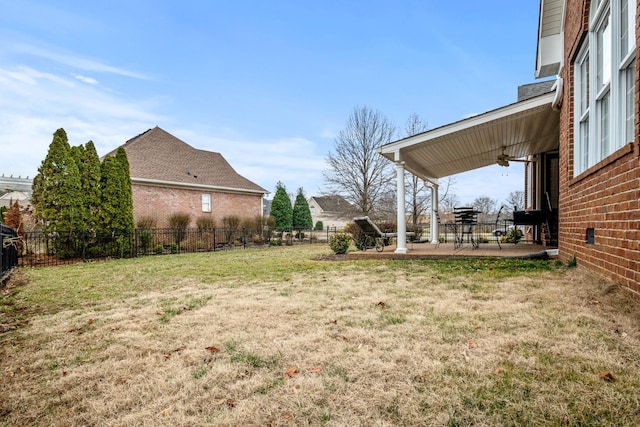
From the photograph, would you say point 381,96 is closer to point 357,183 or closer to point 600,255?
point 357,183

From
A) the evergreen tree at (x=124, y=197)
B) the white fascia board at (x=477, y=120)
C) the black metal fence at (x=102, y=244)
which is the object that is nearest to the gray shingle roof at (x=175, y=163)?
the evergreen tree at (x=124, y=197)

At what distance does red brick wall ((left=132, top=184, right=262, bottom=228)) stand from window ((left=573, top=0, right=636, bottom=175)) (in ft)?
58.0

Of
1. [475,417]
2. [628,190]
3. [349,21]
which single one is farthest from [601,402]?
[349,21]

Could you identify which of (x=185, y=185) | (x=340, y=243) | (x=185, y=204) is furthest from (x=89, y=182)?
(x=340, y=243)

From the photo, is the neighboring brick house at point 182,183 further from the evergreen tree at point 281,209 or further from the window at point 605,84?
the window at point 605,84

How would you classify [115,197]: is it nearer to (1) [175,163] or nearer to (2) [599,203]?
(1) [175,163]

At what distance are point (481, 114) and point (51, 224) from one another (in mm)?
12854

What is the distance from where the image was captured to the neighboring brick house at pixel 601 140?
3.30m

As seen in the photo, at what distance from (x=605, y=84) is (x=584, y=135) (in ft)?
4.39

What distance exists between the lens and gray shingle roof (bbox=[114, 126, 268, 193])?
64.3 ft

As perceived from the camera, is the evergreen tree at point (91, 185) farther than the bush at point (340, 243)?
Yes

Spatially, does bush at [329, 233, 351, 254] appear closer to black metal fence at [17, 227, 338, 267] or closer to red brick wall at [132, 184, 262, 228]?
black metal fence at [17, 227, 338, 267]

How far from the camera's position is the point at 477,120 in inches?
295

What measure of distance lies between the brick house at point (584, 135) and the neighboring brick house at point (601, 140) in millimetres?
11
